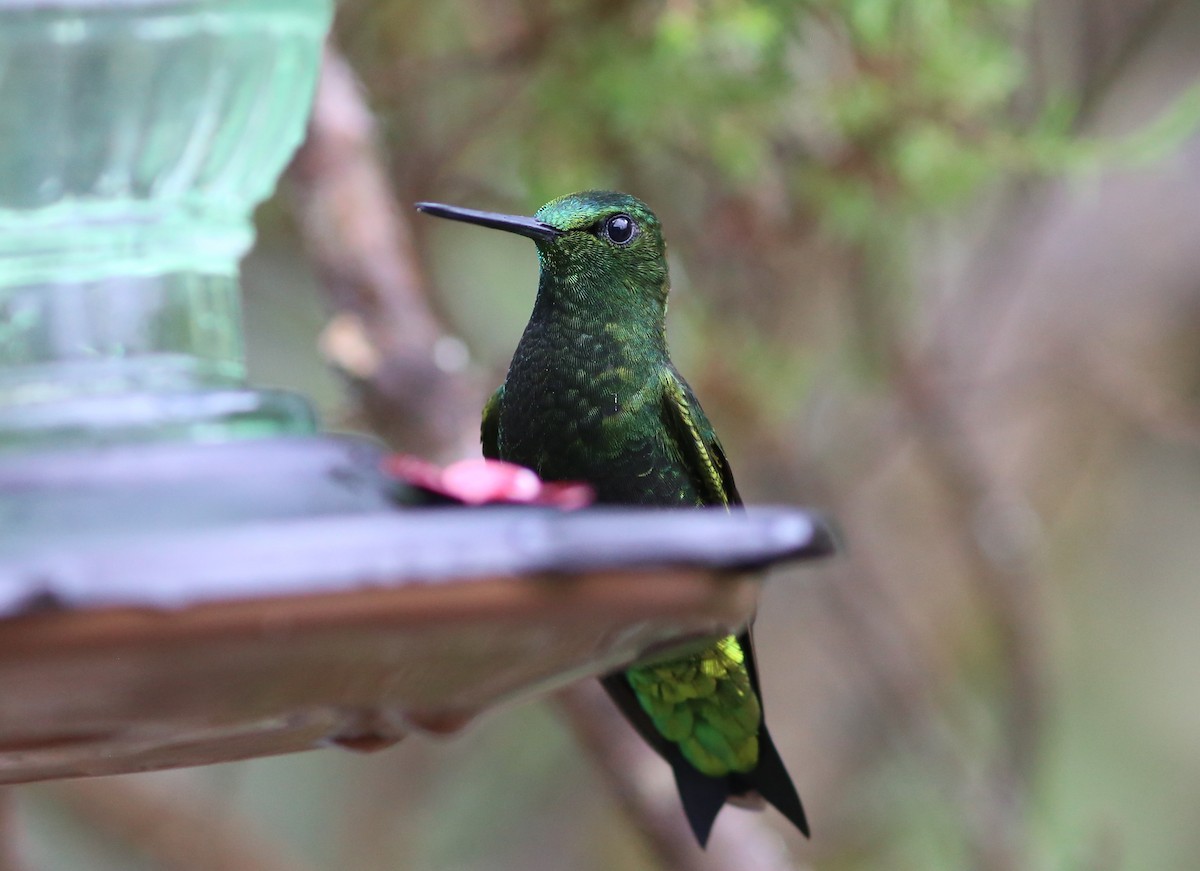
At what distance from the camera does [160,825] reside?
4043 mm

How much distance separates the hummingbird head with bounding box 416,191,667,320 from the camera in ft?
5.85

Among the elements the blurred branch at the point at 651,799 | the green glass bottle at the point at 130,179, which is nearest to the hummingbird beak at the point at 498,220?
the green glass bottle at the point at 130,179

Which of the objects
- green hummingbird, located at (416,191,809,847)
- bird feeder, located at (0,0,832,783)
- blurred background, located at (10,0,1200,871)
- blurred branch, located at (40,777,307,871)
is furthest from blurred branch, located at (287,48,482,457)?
blurred branch, located at (40,777,307,871)

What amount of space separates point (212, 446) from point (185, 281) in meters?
0.43

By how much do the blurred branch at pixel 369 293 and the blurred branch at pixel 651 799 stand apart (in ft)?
1.79

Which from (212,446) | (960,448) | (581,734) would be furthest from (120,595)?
(960,448)

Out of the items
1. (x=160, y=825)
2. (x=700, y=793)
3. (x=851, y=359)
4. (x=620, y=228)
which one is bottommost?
(x=160, y=825)

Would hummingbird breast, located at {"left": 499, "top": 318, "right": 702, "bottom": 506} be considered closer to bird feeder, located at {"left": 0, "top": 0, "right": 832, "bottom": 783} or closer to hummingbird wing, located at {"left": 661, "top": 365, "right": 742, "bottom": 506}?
hummingbird wing, located at {"left": 661, "top": 365, "right": 742, "bottom": 506}

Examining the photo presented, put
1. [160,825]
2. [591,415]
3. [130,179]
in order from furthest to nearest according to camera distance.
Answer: [160,825] → [591,415] → [130,179]

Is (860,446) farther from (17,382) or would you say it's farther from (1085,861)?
(17,382)

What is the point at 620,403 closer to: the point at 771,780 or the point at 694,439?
the point at 694,439

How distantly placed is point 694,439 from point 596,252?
0.25 metres

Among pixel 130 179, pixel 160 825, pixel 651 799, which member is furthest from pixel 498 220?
pixel 160 825

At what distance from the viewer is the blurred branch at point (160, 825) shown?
4016 millimetres
